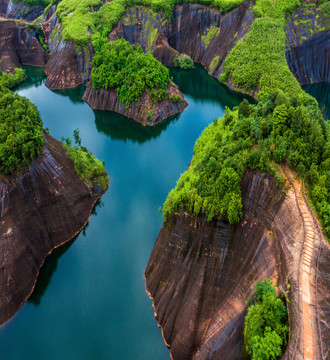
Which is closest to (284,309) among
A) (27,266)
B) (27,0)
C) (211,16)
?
(27,266)

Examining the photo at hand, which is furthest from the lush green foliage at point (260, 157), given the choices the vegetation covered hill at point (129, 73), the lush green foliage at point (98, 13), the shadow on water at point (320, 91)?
the lush green foliage at point (98, 13)

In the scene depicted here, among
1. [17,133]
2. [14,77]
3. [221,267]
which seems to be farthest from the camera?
[14,77]

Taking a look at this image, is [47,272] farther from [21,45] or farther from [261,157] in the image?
[21,45]

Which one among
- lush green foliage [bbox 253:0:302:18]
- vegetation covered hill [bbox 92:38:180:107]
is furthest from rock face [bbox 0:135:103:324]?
lush green foliage [bbox 253:0:302:18]

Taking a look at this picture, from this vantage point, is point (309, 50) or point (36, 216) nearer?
point (36, 216)

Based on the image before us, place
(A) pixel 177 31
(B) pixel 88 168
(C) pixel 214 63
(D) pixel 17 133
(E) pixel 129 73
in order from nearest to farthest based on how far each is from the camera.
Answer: (D) pixel 17 133 < (B) pixel 88 168 < (E) pixel 129 73 < (C) pixel 214 63 < (A) pixel 177 31

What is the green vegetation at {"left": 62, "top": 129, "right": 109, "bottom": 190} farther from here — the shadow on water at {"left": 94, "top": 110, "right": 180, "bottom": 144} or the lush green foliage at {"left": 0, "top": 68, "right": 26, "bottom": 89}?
the lush green foliage at {"left": 0, "top": 68, "right": 26, "bottom": 89}

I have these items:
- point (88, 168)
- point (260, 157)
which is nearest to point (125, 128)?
point (88, 168)

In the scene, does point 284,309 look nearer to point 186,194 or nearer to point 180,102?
point 186,194
